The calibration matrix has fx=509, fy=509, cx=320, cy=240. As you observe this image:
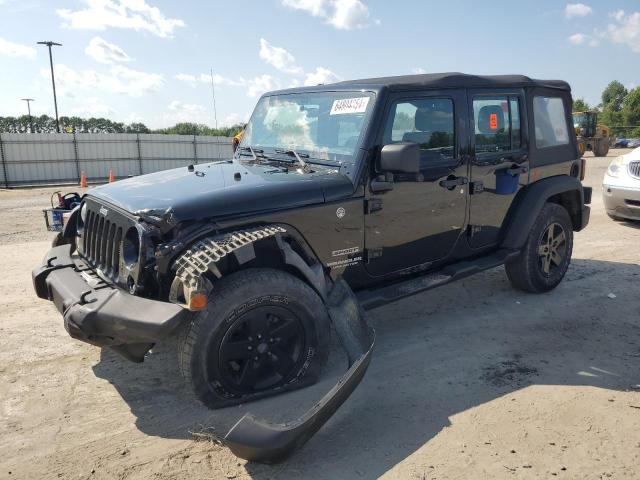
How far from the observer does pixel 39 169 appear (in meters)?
21.2

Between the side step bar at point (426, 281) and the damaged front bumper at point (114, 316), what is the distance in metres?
1.50

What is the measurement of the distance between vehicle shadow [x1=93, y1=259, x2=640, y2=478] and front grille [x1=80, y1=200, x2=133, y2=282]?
0.84m

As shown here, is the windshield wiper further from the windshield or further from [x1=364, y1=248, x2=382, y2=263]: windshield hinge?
[x1=364, y1=248, x2=382, y2=263]: windshield hinge

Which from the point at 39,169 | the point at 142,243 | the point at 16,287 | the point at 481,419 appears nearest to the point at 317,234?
the point at 142,243

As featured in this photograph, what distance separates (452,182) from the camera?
4.16 metres

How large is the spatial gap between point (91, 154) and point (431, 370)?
22.1 metres

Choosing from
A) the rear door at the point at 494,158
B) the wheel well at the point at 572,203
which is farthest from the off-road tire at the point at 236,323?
the wheel well at the point at 572,203

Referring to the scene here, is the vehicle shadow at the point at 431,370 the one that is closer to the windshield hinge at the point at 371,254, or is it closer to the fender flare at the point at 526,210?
the fender flare at the point at 526,210

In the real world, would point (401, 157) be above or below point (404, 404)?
above

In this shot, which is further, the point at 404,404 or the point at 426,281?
the point at 426,281

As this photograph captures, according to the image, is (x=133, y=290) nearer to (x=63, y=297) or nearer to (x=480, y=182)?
(x=63, y=297)

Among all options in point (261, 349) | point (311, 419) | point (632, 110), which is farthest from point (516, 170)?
point (632, 110)

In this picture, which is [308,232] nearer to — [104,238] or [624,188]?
[104,238]

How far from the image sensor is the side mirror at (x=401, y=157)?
3.39 metres
